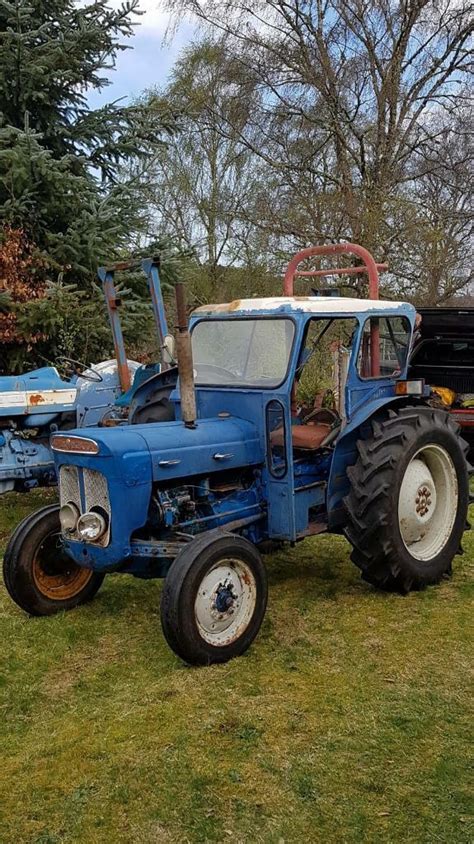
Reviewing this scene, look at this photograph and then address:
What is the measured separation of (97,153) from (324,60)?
4.97m

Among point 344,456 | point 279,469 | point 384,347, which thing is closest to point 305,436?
point 344,456

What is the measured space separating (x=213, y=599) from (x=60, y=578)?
1321 mm

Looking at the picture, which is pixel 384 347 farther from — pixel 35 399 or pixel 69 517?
pixel 35 399

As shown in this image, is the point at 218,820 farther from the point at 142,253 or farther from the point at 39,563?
the point at 142,253

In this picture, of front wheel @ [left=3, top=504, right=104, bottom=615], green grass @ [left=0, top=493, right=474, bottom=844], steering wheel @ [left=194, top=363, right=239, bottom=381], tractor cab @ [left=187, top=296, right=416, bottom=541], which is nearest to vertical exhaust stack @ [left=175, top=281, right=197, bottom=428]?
tractor cab @ [left=187, top=296, right=416, bottom=541]

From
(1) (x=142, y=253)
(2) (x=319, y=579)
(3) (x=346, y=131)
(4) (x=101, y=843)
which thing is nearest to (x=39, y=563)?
(2) (x=319, y=579)

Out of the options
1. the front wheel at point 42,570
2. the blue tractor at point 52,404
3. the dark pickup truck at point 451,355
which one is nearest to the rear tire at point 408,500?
the front wheel at point 42,570

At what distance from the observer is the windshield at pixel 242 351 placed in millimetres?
4477

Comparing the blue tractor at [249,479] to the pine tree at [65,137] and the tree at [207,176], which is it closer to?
the pine tree at [65,137]

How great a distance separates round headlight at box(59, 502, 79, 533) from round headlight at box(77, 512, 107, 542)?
20cm

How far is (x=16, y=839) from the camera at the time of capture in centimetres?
258

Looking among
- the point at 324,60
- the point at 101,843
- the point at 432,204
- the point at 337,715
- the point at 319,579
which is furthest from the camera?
the point at 432,204

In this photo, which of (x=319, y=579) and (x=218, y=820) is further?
(x=319, y=579)

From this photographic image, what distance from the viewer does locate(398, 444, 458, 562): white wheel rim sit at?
4.70 m
